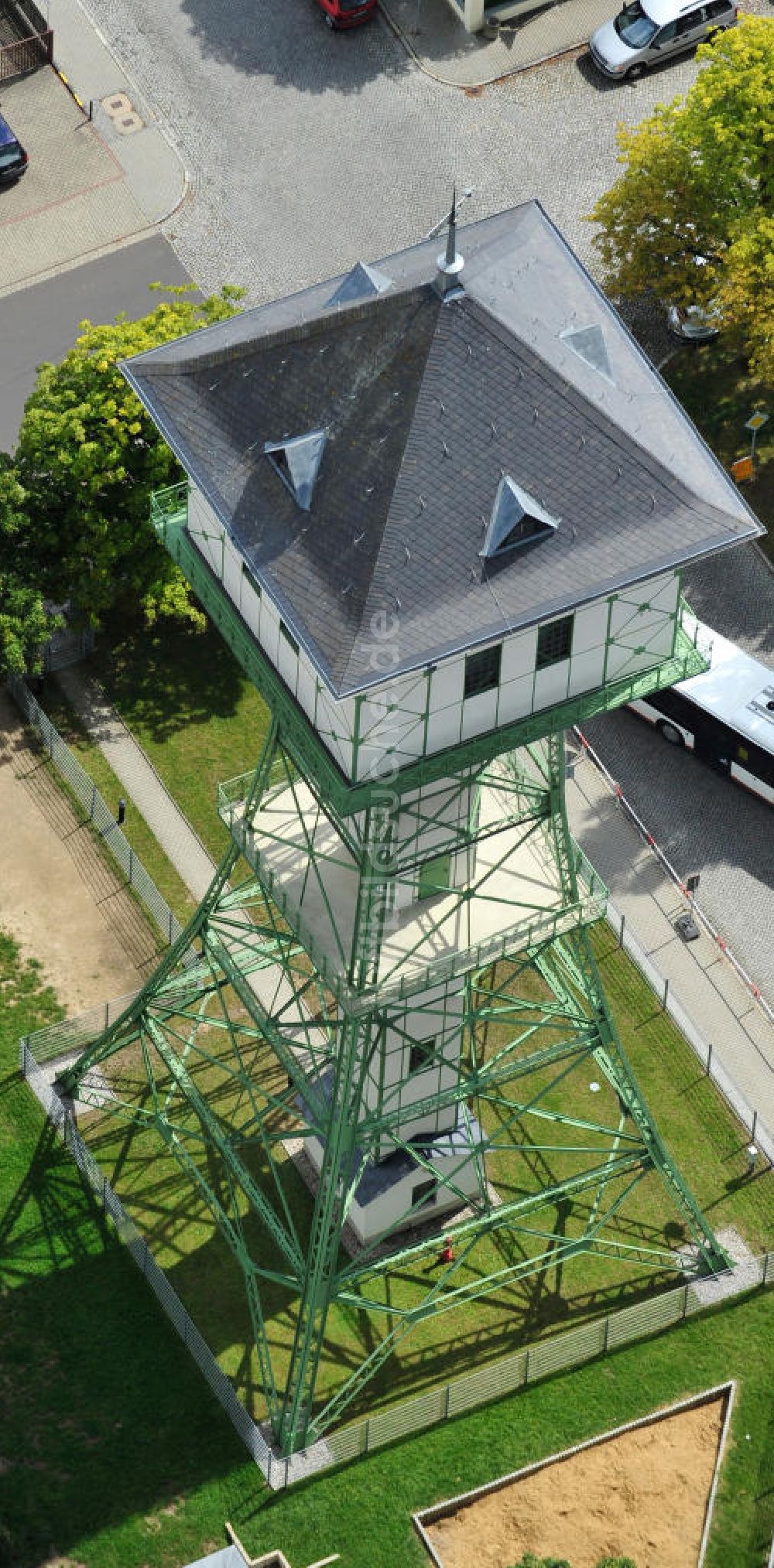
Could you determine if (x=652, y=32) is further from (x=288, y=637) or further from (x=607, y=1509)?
(x=607, y=1509)

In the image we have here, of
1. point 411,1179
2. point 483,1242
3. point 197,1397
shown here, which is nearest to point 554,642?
point 411,1179

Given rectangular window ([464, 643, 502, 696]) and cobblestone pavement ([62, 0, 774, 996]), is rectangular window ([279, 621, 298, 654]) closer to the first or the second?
rectangular window ([464, 643, 502, 696])

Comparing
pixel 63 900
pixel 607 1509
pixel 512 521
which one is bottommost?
pixel 607 1509

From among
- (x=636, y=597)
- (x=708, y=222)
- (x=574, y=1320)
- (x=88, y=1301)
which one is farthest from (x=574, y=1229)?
(x=708, y=222)

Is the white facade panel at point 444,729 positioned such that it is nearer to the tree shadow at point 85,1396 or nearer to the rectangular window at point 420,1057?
the rectangular window at point 420,1057

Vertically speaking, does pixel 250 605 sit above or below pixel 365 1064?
above

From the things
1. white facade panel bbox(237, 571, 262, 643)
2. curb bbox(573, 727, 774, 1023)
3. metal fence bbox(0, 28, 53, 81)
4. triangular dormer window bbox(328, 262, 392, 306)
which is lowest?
curb bbox(573, 727, 774, 1023)

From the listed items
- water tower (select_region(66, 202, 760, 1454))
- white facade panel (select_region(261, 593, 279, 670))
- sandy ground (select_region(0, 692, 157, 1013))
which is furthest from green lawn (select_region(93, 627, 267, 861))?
white facade panel (select_region(261, 593, 279, 670))
